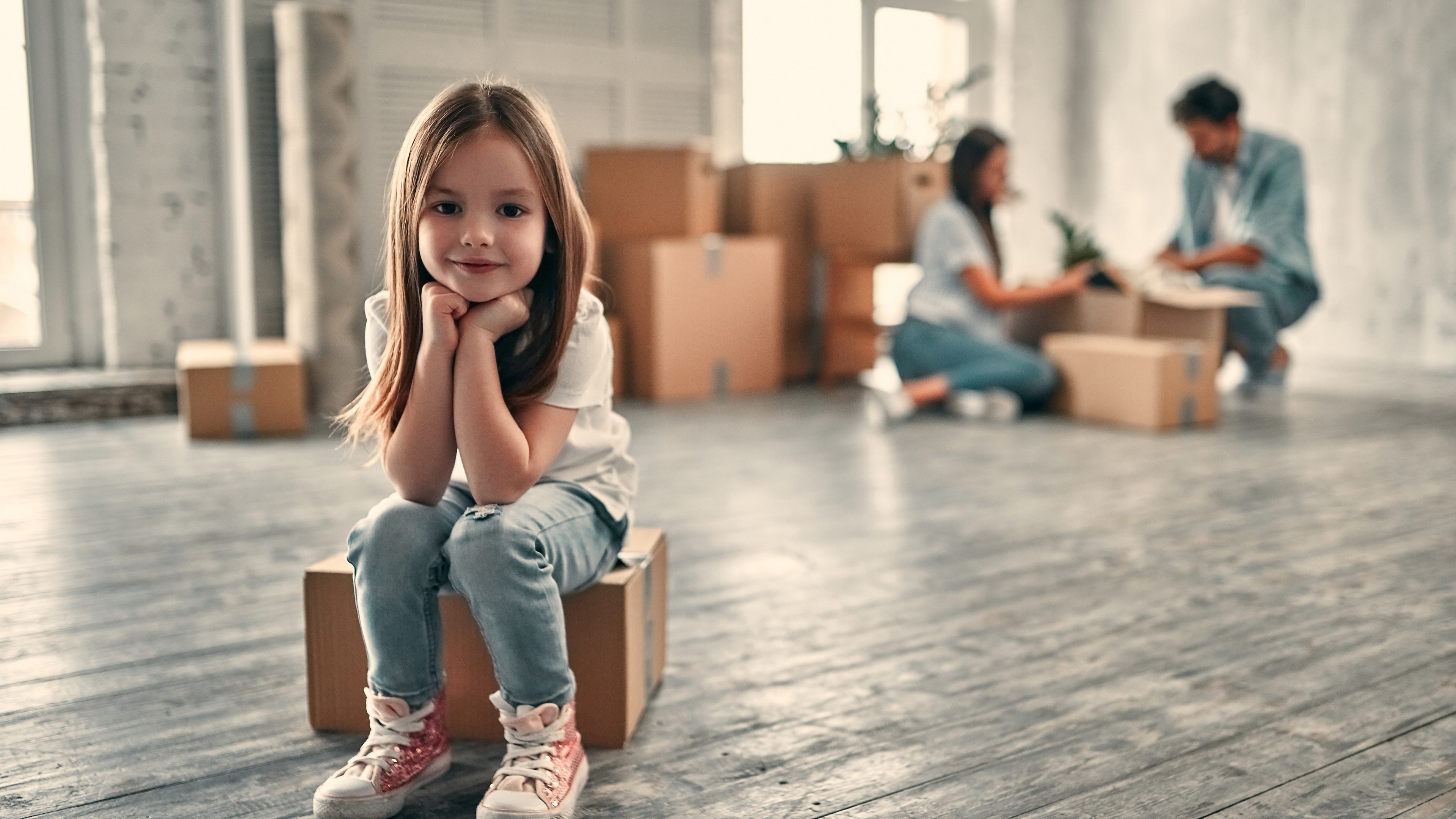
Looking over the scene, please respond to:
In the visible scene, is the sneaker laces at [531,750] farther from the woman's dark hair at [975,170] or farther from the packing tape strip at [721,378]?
the packing tape strip at [721,378]

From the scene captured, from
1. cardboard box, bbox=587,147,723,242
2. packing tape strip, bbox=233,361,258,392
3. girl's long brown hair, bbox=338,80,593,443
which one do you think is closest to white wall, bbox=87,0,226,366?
packing tape strip, bbox=233,361,258,392

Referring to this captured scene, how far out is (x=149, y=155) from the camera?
4.08 metres

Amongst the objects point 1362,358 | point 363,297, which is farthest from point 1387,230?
point 363,297

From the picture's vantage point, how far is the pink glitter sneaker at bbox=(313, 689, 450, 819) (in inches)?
45.9

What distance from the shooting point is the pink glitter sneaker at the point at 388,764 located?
45.9 inches

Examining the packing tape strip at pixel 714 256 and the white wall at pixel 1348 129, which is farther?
the white wall at pixel 1348 129

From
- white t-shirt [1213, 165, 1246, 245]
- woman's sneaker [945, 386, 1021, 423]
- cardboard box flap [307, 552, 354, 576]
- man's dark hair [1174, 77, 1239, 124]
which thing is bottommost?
woman's sneaker [945, 386, 1021, 423]

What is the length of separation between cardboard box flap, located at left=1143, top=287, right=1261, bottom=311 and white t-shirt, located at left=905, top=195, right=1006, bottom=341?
51 centimetres

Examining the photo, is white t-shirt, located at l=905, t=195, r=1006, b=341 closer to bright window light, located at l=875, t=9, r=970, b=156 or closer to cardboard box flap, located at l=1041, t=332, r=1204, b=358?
cardboard box flap, located at l=1041, t=332, r=1204, b=358

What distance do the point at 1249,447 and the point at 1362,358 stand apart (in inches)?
99.6

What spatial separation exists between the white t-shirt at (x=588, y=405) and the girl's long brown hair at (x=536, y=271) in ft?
0.06

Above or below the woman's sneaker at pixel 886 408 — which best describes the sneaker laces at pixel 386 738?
below

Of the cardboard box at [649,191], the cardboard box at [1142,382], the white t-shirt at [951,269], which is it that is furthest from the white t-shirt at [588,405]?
the cardboard box at [649,191]

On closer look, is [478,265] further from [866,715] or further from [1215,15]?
[1215,15]
